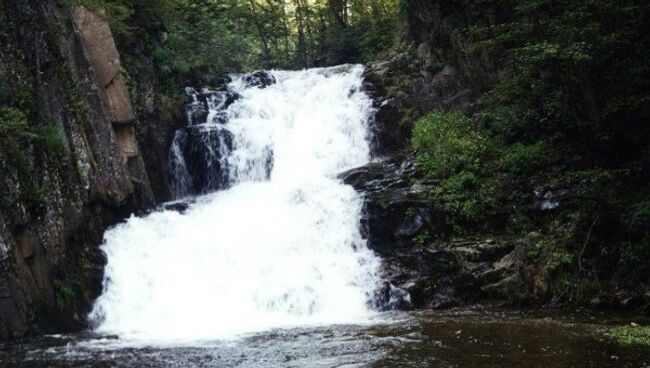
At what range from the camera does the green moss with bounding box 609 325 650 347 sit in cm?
781

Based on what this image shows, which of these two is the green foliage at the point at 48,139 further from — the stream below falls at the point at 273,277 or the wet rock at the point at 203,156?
the wet rock at the point at 203,156

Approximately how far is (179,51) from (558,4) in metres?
17.1

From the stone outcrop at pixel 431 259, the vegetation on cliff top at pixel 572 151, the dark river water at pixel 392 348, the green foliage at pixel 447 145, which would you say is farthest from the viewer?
the green foliage at pixel 447 145

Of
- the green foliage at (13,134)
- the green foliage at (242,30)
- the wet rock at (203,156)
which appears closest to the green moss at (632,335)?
the green foliage at (13,134)

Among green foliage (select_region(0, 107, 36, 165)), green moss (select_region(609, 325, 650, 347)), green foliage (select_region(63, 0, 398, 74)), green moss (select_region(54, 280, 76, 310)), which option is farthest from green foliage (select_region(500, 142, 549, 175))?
green foliage (select_region(63, 0, 398, 74))

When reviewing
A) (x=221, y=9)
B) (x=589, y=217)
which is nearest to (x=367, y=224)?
(x=589, y=217)

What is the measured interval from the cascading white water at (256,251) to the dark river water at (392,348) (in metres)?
1.14

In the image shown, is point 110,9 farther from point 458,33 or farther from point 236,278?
point 458,33

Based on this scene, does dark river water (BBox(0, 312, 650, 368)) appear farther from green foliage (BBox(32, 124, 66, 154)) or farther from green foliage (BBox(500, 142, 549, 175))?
green foliage (BBox(500, 142, 549, 175))

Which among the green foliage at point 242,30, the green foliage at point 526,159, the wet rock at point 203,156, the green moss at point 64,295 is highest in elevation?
the green foliage at point 242,30

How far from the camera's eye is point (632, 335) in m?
8.26

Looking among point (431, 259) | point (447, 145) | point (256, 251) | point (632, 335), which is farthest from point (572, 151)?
point (256, 251)

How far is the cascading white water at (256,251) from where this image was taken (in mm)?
12711

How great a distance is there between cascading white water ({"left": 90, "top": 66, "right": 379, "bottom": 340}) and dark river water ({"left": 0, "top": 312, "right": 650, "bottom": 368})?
3.75ft
